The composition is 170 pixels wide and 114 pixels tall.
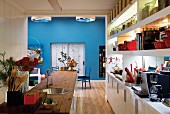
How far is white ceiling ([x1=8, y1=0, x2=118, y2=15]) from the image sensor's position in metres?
5.38

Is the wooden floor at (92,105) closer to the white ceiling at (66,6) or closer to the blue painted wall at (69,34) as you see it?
the white ceiling at (66,6)

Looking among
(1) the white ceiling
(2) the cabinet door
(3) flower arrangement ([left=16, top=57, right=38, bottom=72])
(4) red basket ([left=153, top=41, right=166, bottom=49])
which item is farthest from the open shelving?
(3) flower arrangement ([left=16, top=57, right=38, bottom=72])

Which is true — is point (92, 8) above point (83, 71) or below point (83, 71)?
above

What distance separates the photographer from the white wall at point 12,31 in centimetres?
484

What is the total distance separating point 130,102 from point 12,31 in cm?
371

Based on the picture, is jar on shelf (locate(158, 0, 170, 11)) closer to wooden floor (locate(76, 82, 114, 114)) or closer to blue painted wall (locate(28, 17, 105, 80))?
wooden floor (locate(76, 82, 114, 114))

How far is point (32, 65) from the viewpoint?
223 cm

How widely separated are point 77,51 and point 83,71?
1146 millimetres

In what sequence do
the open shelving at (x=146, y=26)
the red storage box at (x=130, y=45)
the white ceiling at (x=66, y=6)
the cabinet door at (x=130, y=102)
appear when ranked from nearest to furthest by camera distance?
the open shelving at (x=146, y=26)
the cabinet door at (x=130, y=102)
the red storage box at (x=130, y=45)
the white ceiling at (x=66, y=6)

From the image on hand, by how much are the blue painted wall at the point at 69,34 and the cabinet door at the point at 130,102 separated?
309 inches

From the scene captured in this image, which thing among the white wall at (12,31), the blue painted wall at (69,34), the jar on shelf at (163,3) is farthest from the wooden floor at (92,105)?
the blue painted wall at (69,34)

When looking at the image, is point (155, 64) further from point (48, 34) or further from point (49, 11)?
point (48, 34)

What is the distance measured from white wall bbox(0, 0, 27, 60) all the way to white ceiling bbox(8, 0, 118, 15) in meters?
0.31

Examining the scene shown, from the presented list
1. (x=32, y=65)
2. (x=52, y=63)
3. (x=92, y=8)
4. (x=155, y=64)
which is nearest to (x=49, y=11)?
(x=92, y=8)
